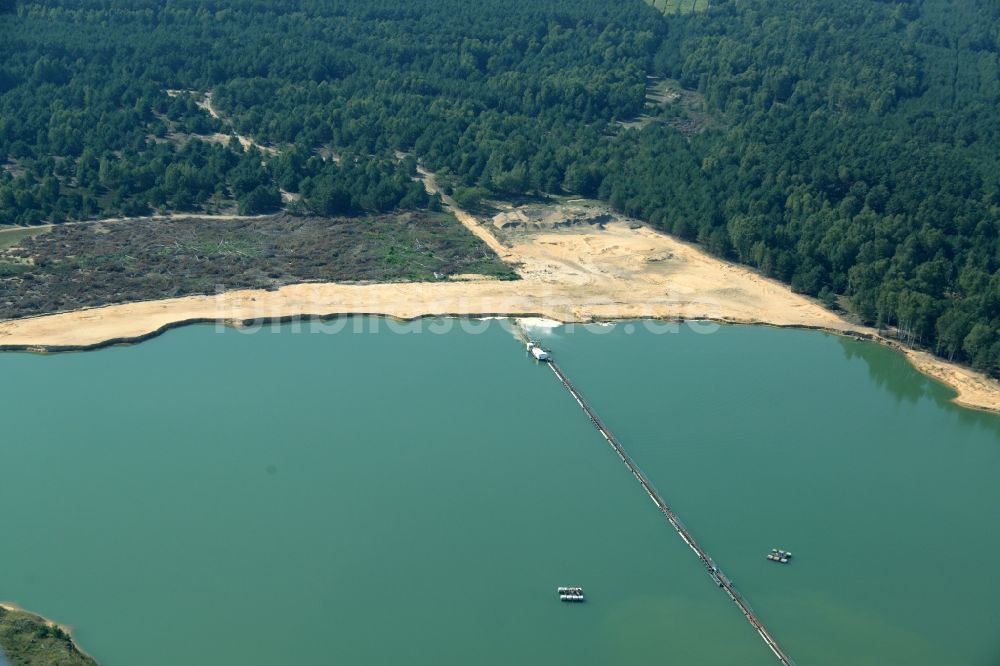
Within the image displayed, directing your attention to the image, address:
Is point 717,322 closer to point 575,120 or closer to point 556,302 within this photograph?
point 556,302

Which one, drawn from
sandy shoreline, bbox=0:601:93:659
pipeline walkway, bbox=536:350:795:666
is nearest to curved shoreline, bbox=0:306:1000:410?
pipeline walkway, bbox=536:350:795:666

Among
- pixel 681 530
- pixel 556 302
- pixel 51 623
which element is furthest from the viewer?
pixel 556 302

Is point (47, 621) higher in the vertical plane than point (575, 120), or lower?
lower

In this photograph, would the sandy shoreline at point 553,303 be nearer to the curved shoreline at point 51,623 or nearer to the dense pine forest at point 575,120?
the dense pine forest at point 575,120

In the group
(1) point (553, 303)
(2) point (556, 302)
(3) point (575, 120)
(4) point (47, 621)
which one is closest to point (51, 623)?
(4) point (47, 621)

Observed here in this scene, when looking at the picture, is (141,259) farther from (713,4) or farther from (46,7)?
(713,4)

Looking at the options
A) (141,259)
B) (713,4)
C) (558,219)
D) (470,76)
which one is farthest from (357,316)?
(713,4)
